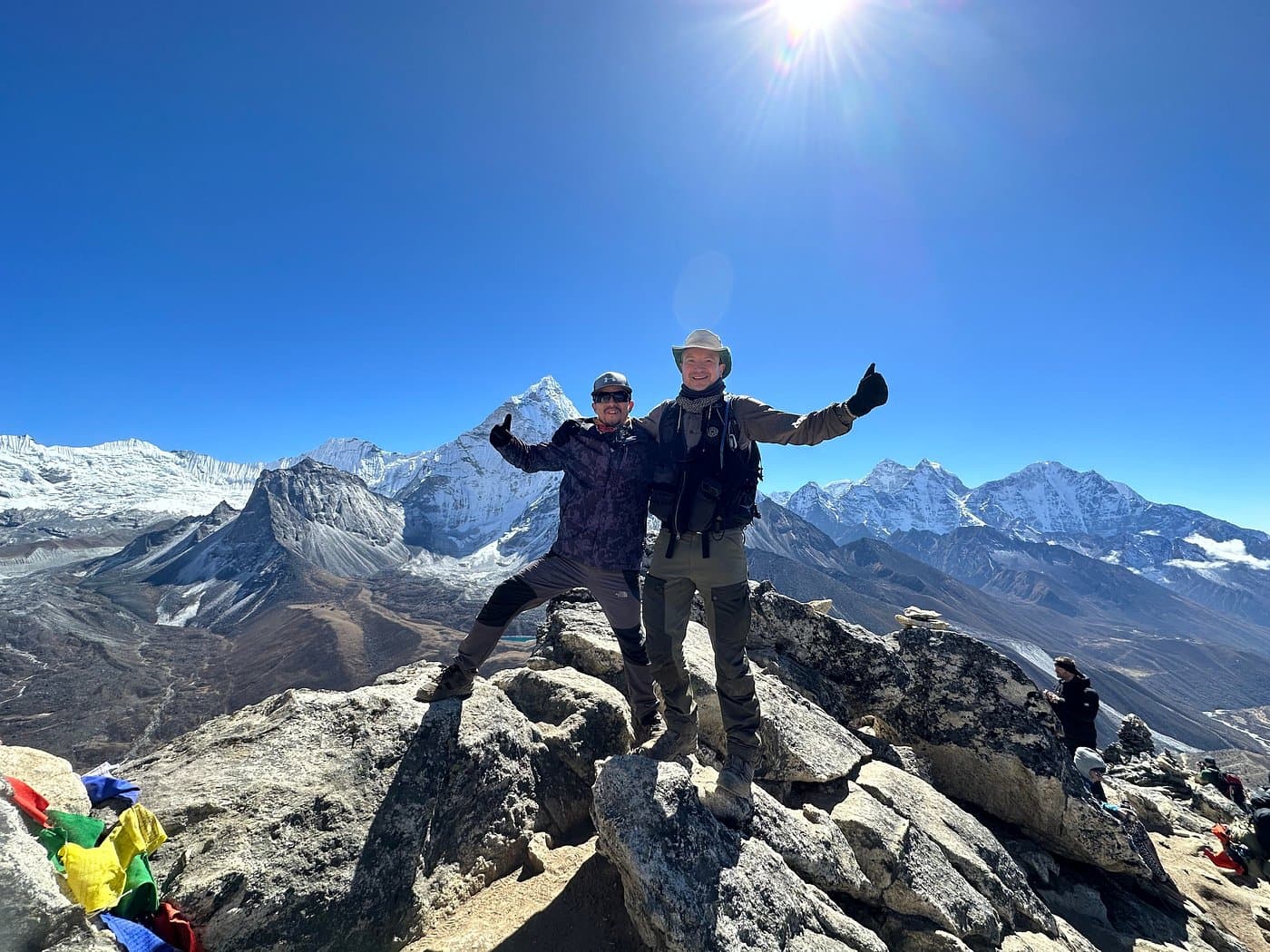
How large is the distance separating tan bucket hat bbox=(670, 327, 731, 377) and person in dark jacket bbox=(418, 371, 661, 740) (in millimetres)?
1031

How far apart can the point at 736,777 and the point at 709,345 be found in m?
5.30

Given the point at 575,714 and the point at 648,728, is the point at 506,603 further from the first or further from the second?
the point at 648,728

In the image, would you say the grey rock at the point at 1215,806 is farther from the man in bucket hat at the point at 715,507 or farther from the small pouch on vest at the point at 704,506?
the small pouch on vest at the point at 704,506

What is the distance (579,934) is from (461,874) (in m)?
1.60

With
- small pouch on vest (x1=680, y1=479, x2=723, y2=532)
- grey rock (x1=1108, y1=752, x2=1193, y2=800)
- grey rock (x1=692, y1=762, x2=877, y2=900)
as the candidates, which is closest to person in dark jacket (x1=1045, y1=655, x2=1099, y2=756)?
grey rock (x1=692, y1=762, x2=877, y2=900)

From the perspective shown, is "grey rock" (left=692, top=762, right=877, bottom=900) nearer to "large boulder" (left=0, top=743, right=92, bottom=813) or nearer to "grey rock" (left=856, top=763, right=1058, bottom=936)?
"grey rock" (left=856, top=763, right=1058, bottom=936)

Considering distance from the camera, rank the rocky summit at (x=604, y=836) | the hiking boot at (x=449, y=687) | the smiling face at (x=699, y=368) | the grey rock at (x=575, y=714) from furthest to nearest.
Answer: the grey rock at (x=575, y=714) → the hiking boot at (x=449, y=687) → the smiling face at (x=699, y=368) → the rocky summit at (x=604, y=836)

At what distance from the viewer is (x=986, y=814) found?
36.1ft

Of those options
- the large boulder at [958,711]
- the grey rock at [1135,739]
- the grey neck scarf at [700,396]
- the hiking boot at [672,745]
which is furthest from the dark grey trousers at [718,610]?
the grey rock at [1135,739]

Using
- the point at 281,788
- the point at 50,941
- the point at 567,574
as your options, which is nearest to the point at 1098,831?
A: the point at 567,574

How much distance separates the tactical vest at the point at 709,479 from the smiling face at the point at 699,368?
33 cm

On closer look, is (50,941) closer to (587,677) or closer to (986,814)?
(587,677)

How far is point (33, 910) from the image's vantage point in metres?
3.58

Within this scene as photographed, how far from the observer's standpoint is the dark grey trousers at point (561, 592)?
7.37m
